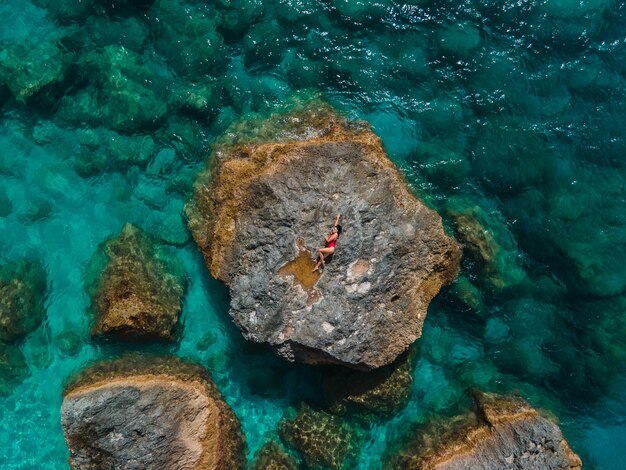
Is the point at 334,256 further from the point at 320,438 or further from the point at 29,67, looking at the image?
the point at 29,67

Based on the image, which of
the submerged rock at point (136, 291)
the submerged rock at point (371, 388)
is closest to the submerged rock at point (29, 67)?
the submerged rock at point (136, 291)

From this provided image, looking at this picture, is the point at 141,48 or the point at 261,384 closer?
the point at 261,384

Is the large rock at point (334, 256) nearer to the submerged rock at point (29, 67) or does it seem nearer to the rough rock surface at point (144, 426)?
the rough rock surface at point (144, 426)

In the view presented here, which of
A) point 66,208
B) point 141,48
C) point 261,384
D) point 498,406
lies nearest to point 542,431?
point 498,406

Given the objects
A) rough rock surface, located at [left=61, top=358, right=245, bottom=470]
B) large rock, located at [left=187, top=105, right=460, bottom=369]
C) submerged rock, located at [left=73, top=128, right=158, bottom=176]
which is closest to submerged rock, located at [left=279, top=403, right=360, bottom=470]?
rough rock surface, located at [left=61, top=358, right=245, bottom=470]

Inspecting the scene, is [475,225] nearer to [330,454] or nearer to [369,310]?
[369,310]

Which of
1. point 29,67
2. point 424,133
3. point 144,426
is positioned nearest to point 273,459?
point 144,426
